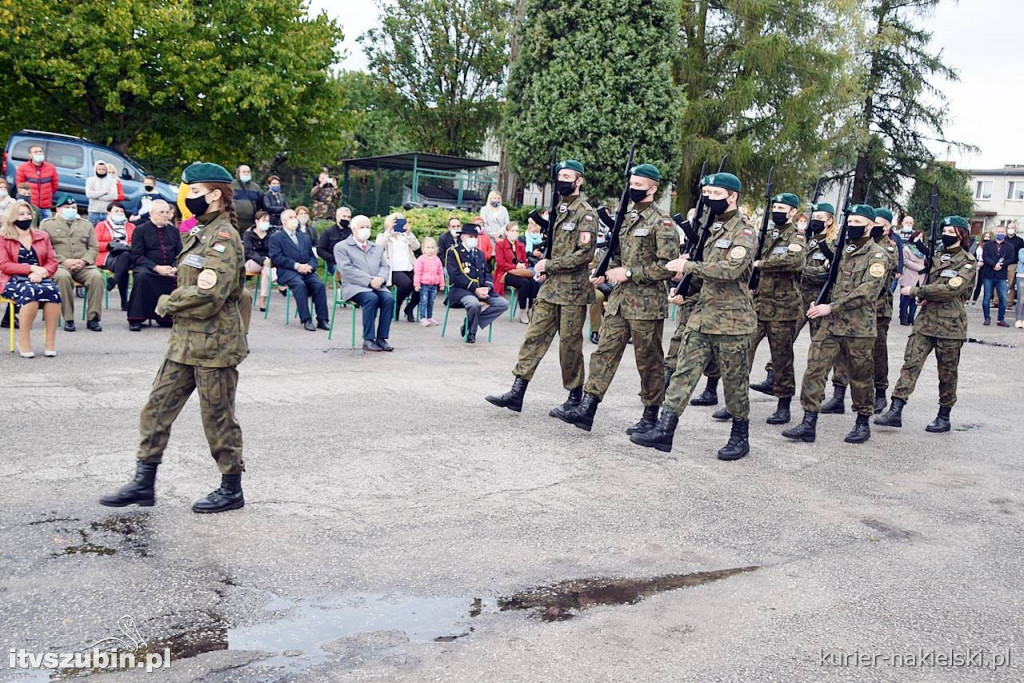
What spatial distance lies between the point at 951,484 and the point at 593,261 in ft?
10.6

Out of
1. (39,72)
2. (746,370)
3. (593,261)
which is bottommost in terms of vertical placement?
(746,370)

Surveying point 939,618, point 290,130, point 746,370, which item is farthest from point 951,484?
point 290,130

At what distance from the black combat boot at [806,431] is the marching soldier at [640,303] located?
3.92 ft

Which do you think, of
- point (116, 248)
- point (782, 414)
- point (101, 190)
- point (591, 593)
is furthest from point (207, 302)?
point (101, 190)

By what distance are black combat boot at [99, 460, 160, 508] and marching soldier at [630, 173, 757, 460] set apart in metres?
3.50

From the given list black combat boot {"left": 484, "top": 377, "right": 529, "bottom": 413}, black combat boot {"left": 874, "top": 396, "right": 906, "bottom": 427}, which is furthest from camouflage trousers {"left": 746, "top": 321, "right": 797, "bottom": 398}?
black combat boot {"left": 484, "top": 377, "right": 529, "bottom": 413}

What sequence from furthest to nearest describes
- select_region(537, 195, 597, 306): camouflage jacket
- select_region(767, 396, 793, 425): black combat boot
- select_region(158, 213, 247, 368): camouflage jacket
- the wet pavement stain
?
1. select_region(767, 396, 793, 425): black combat boot
2. select_region(537, 195, 597, 306): camouflage jacket
3. select_region(158, 213, 247, 368): camouflage jacket
4. the wet pavement stain

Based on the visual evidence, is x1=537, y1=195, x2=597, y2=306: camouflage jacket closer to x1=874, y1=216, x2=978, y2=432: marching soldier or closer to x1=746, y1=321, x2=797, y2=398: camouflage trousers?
x1=746, y1=321, x2=797, y2=398: camouflage trousers

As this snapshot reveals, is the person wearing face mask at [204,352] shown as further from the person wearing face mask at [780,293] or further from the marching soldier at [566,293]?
the person wearing face mask at [780,293]

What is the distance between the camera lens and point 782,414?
8906mm

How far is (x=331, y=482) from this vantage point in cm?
613

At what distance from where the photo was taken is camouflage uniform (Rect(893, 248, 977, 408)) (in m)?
8.93

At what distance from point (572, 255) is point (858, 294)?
2403 millimetres

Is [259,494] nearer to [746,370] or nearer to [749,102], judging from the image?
[746,370]
